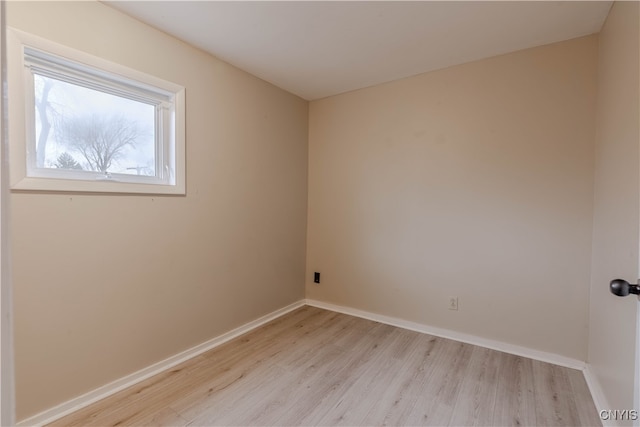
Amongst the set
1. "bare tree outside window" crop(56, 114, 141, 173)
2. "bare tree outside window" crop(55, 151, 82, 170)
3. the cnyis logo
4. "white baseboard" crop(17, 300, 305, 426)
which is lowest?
"white baseboard" crop(17, 300, 305, 426)

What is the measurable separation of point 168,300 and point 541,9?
121 inches

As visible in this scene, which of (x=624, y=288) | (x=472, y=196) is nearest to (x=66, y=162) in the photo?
(x=624, y=288)

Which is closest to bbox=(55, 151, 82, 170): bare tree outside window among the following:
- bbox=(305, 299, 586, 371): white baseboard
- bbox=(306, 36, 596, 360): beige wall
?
bbox=(306, 36, 596, 360): beige wall

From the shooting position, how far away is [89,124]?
1733 millimetres

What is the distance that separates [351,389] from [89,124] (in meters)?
2.30

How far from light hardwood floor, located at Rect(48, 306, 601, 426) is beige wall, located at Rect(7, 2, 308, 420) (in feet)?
0.93

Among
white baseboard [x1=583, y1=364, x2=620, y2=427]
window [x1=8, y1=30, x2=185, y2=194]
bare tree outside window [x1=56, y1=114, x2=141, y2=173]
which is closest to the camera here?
window [x1=8, y1=30, x2=185, y2=194]

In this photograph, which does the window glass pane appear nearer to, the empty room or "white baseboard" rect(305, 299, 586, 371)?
the empty room

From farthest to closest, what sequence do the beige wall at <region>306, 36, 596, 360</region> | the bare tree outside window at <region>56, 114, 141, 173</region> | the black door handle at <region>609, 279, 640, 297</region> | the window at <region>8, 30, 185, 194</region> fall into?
the beige wall at <region>306, 36, 596, 360</region>, the bare tree outside window at <region>56, 114, 141, 173</region>, the window at <region>8, 30, 185, 194</region>, the black door handle at <region>609, 279, 640, 297</region>

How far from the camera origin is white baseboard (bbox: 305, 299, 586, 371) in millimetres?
2139

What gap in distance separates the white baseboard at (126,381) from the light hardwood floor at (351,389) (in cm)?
5

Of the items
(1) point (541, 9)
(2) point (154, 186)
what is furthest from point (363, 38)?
(2) point (154, 186)

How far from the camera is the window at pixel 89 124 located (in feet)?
4.76

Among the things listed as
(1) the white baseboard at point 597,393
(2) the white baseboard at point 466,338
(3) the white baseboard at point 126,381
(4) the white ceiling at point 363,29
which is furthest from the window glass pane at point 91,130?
(1) the white baseboard at point 597,393
